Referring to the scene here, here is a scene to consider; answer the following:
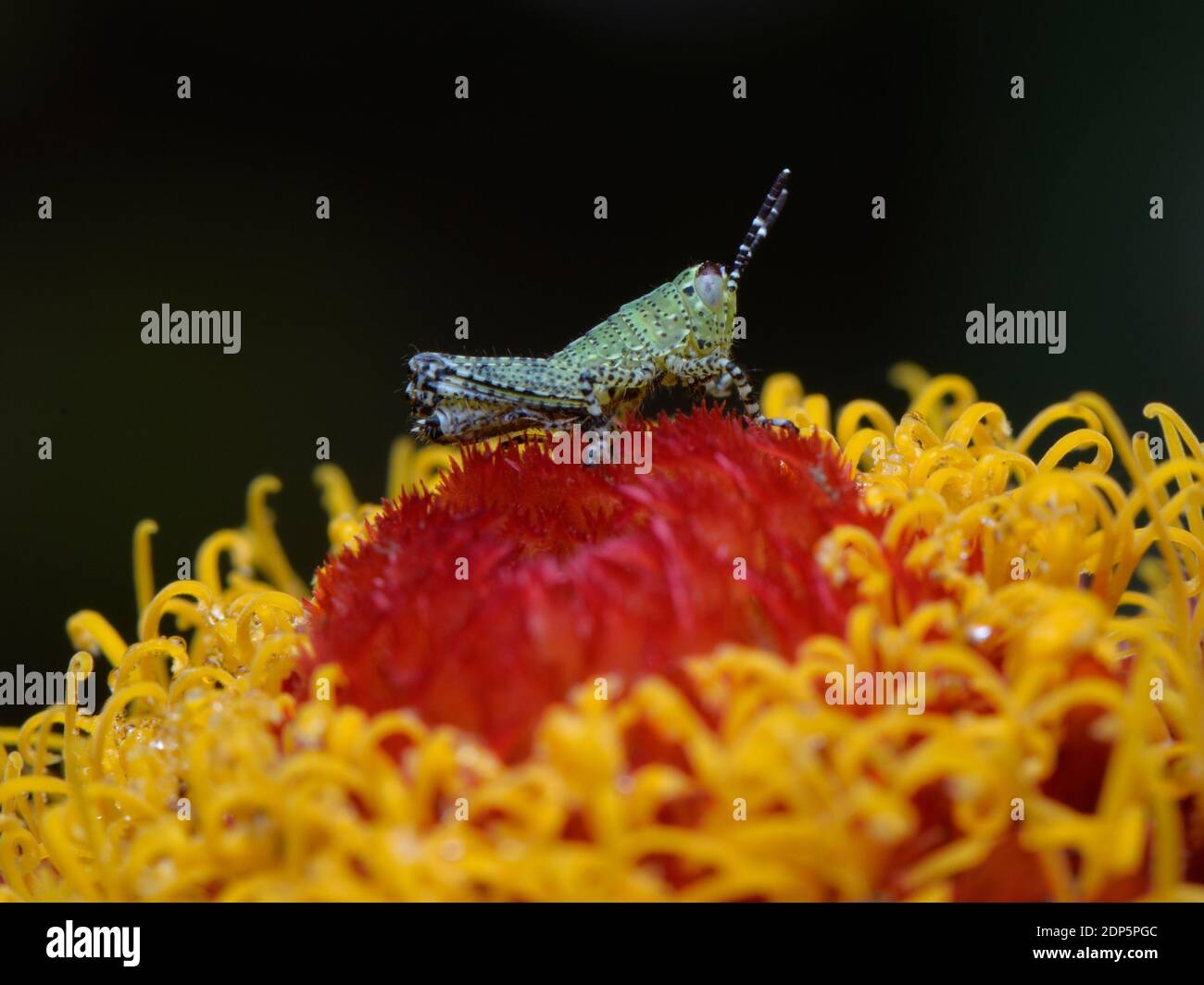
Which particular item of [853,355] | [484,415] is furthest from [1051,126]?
[484,415]

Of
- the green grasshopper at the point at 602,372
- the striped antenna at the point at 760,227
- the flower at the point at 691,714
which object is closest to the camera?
the flower at the point at 691,714

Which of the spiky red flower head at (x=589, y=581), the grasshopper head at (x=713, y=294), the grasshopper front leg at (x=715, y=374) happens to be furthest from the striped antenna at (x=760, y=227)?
the spiky red flower head at (x=589, y=581)

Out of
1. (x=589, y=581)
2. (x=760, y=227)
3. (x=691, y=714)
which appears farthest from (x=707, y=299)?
(x=691, y=714)

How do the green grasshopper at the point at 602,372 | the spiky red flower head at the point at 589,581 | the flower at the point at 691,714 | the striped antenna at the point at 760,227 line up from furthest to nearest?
1. the striped antenna at the point at 760,227
2. the green grasshopper at the point at 602,372
3. the spiky red flower head at the point at 589,581
4. the flower at the point at 691,714

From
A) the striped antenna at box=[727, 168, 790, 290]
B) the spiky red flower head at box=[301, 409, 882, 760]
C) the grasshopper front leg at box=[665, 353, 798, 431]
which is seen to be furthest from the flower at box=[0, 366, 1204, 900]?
the striped antenna at box=[727, 168, 790, 290]

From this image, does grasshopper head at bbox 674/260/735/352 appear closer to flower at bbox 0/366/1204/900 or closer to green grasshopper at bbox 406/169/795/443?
green grasshopper at bbox 406/169/795/443

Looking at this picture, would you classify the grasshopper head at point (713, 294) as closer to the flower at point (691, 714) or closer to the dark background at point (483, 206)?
the dark background at point (483, 206)
